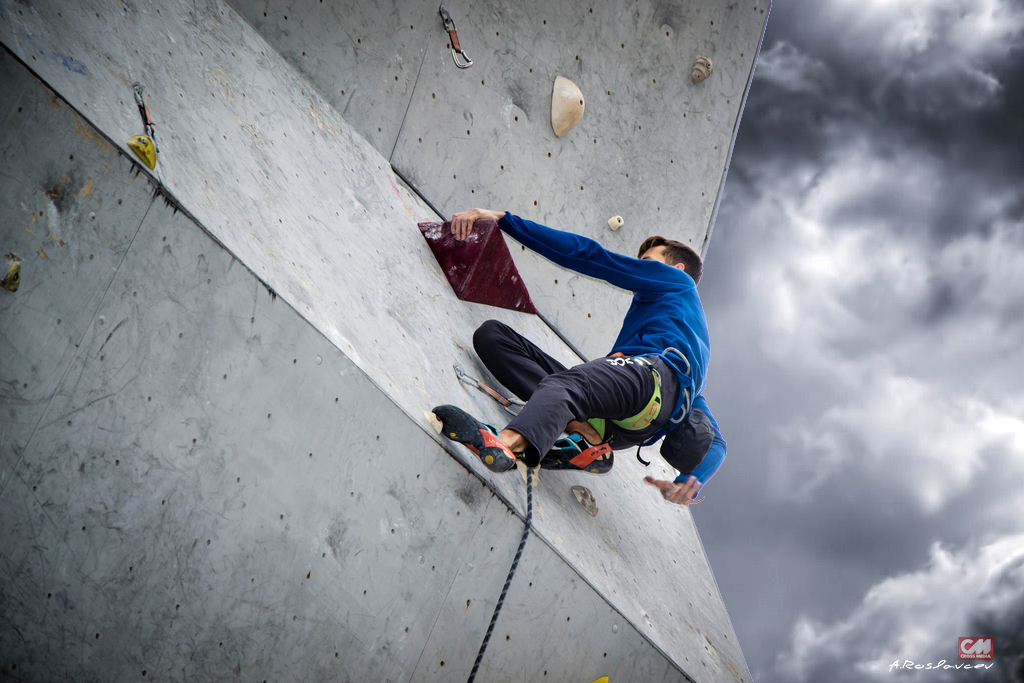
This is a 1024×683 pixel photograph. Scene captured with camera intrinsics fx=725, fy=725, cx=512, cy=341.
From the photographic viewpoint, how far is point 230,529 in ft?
3.62

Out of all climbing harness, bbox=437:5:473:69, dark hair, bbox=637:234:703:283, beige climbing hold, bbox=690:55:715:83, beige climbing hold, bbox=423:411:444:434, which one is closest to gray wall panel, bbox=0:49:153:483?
beige climbing hold, bbox=423:411:444:434

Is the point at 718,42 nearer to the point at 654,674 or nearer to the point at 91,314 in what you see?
the point at 654,674

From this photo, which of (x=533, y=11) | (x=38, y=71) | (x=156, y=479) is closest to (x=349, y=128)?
(x=533, y=11)

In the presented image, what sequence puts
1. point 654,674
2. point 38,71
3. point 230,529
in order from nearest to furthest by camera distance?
point 38,71 → point 230,529 → point 654,674

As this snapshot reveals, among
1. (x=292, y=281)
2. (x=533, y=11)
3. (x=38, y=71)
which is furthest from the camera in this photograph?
(x=533, y=11)

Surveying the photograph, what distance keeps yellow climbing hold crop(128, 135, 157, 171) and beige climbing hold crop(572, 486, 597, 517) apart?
4.04 feet

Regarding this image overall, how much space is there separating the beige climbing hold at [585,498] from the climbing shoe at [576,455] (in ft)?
0.35

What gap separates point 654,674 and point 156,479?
115 centimetres

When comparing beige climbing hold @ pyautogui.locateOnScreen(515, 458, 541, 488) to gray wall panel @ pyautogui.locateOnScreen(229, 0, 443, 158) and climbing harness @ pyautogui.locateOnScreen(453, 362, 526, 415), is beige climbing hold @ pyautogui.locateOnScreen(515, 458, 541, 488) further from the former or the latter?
gray wall panel @ pyautogui.locateOnScreen(229, 0, 443, 158)

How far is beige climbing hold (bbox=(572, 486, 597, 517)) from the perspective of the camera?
1848 mm

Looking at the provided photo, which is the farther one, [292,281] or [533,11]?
[533,11]

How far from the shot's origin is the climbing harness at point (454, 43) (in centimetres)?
235

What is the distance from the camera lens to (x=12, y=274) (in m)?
0.95

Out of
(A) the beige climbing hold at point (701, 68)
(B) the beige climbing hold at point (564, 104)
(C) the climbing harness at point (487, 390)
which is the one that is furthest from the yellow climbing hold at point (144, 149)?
(A) the beige climbing hold at point (701, 68)
